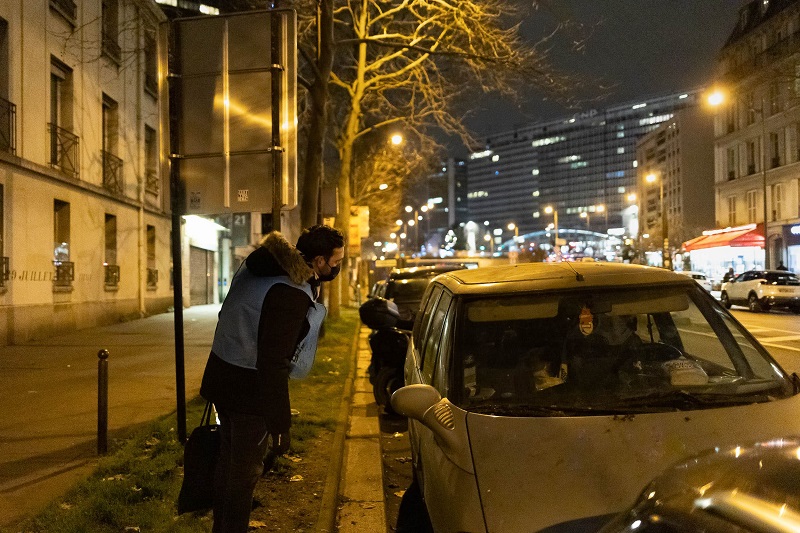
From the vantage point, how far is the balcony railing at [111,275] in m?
20.5

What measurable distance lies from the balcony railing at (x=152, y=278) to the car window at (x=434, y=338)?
69.5ft

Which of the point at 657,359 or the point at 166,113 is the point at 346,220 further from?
the point at 657,359

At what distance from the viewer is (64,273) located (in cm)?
1766

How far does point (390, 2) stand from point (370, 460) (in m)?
12.7

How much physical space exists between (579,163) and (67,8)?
173m

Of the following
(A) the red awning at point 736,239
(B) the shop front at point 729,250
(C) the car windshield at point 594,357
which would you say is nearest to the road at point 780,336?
(C) the car windshield at point 594,357

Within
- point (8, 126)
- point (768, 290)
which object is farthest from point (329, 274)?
point (768, 290)

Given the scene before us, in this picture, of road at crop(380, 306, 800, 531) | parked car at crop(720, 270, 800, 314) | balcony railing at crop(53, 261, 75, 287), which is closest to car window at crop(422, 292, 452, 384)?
road at crop(380, 306, 800, 531)

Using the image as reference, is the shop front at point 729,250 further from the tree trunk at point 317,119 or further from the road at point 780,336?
the tree trunk at point 317,119

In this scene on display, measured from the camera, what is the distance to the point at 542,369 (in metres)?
3.77

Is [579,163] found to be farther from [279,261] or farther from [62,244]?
[279,261]

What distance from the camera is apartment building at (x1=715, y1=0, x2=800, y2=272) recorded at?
40281mm

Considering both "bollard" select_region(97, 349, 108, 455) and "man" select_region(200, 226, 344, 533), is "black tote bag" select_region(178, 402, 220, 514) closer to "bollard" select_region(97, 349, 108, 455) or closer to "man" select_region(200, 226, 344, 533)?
"man" select_region(200, 226, 344, 533)

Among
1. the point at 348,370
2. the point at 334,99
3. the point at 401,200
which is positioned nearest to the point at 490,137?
the point at 401,200
